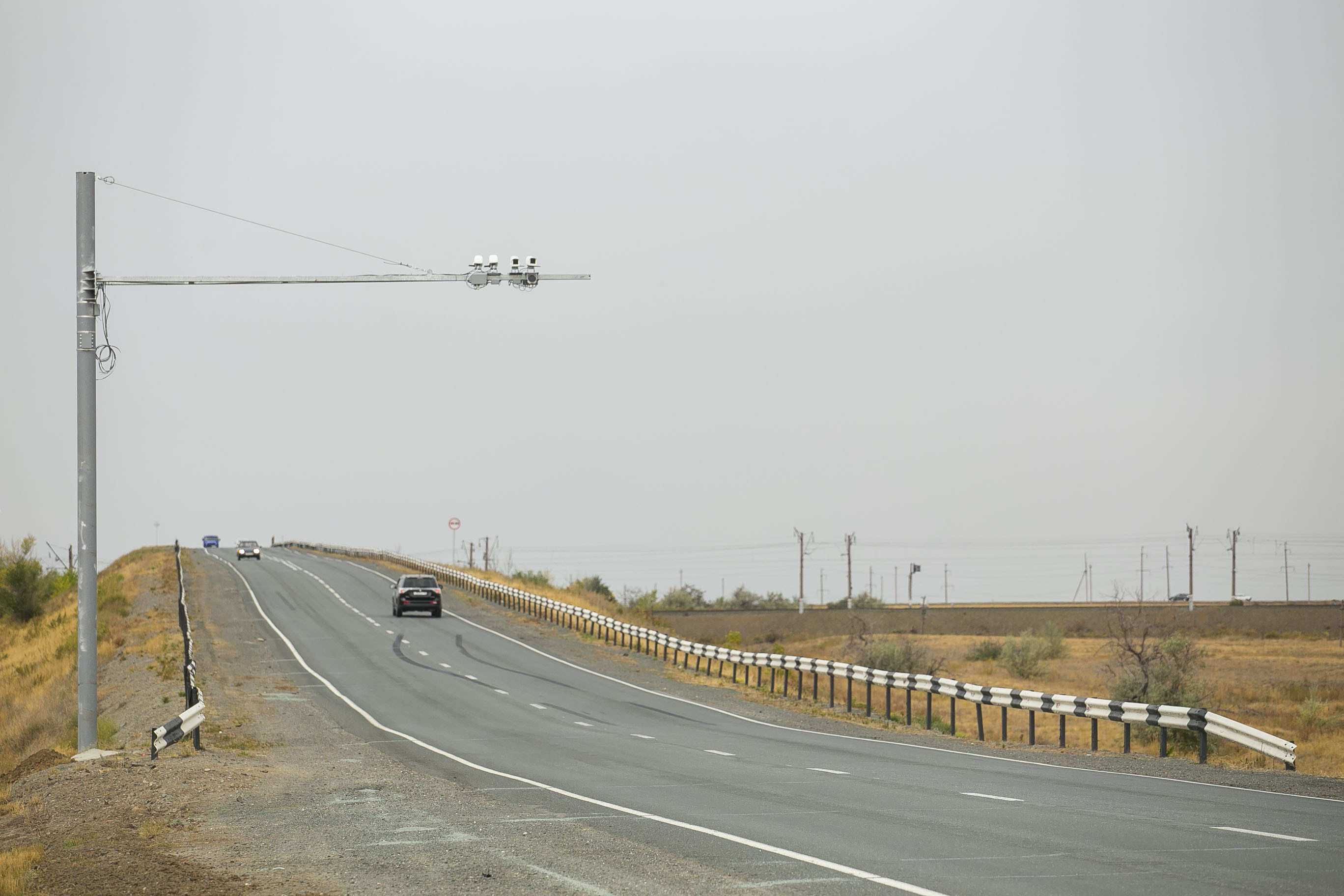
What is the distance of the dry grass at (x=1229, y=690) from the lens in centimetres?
3098

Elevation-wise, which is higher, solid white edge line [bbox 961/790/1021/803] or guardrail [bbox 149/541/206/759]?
solid white edge line [bbox 961/790/1021/803]

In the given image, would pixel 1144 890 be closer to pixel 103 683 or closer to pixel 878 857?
pixel 878 857

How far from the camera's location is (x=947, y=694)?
23.4m

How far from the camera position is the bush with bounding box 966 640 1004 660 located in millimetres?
61656

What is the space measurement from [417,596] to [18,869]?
4333cm

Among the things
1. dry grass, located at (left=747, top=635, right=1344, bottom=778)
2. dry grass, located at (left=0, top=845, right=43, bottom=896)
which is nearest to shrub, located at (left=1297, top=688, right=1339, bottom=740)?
dry grass, located at (left=747, top=635, right=1344, bottom=778)

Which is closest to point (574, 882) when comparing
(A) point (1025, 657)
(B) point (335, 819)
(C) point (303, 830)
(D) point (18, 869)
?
(C) point (303, 830)

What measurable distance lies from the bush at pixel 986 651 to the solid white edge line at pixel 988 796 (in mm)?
47909

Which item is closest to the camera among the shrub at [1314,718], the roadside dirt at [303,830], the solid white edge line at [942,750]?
the roadside dirt at [303,830]

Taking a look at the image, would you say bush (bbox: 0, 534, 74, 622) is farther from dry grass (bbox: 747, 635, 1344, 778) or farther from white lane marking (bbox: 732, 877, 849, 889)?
white lane marking (bbox: 732, 877, 849, 889)

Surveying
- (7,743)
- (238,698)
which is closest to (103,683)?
(7,743)

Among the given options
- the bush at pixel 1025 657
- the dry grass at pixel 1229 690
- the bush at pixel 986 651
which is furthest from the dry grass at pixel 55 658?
the bush at pixel 986 651

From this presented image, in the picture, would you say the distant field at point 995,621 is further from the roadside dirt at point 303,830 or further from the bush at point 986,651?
the roadside dirt at point 303,830

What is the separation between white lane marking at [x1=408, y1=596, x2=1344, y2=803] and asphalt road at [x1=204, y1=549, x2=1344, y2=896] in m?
0.15
